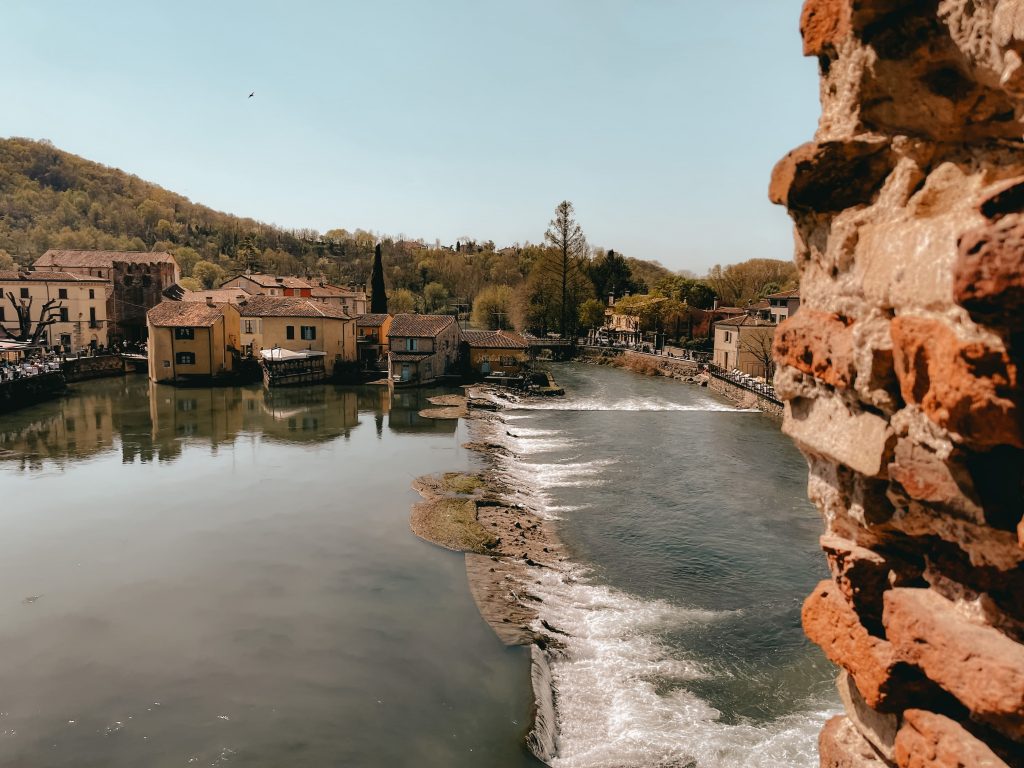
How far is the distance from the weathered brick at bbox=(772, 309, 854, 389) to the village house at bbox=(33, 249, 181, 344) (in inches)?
2653

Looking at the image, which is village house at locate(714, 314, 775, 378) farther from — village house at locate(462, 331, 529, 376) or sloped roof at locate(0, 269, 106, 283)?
sloped roof at locate(0, 269, 106, 283)

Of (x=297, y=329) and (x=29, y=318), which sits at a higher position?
(x=29, y=318)

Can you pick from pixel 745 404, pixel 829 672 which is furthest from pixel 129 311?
pixel 829 672

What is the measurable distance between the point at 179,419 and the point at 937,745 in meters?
38.0

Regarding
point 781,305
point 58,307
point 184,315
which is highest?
point 781,305

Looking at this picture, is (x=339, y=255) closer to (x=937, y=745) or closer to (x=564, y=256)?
(x=564, y=256)

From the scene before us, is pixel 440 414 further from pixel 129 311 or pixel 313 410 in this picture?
pixel 129 311

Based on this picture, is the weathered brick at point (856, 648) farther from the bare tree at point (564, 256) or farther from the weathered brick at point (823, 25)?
the bare tree at point (564, 256)

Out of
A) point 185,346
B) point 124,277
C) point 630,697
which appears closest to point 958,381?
point 630,697

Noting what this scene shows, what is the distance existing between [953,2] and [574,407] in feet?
128

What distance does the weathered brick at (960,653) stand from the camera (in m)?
2.24

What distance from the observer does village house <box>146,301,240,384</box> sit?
1881 inches

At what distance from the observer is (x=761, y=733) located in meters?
10.5

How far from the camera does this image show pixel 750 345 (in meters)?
51.0
